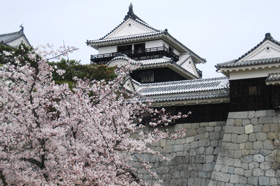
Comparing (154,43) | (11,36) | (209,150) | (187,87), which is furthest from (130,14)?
(209,150)

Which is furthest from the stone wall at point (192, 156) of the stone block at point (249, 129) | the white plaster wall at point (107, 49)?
the white plaster wall at point (107, 49)

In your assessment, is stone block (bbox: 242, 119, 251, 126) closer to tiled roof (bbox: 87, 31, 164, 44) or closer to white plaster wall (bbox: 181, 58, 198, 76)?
tiled roof (bbox: 87, 31, 164, 44)

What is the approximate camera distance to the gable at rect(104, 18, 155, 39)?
2719cm

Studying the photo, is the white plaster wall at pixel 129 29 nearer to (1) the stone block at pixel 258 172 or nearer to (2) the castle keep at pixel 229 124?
(2) the castle keep at pixel 229 124

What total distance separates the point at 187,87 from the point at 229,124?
→ 316cm

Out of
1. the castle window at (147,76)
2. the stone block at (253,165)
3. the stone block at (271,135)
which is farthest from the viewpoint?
the castle window at (147,76)

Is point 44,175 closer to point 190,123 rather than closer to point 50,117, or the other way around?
point 50,117

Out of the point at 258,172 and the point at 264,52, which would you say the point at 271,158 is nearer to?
the point at 258,172

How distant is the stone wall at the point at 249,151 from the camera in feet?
39.3

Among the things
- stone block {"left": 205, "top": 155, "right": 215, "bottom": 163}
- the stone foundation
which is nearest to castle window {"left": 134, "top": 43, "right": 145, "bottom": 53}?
the stone foundation

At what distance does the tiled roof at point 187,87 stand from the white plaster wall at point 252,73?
3.94 feet

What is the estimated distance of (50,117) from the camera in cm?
855

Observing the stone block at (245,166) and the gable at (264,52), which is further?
the gable at (264,52)

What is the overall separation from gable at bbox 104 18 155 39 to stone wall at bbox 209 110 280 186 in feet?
50.9
